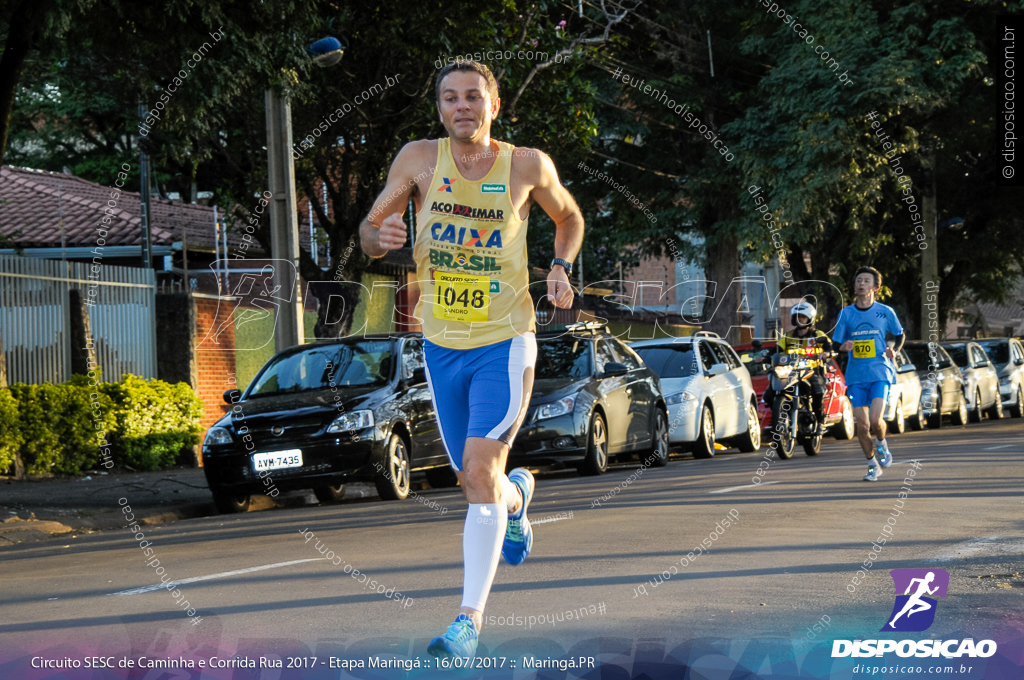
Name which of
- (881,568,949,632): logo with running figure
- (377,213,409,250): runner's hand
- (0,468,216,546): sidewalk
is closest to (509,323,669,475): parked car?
(0,468,216,546): sidewalk

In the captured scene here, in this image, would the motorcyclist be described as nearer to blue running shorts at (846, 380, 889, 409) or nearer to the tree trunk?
blue running shorts at (846, 380, 889, 409)

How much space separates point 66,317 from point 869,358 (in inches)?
408

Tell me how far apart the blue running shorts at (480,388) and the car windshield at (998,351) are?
1098 inches

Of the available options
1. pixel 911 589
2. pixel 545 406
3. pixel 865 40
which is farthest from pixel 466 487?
pixel 865 40

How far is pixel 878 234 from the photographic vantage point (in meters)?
30.9

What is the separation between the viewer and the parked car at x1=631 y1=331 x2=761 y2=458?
18.5 m

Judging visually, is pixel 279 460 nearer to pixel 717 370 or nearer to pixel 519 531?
pixel 519 531

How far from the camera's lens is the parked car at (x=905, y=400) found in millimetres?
23328

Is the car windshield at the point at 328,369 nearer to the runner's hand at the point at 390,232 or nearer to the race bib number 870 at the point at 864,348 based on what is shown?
the race bib number 870 at the point at 864,348

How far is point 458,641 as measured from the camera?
15.6ft

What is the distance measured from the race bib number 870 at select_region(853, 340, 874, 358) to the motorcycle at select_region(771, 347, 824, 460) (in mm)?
3380

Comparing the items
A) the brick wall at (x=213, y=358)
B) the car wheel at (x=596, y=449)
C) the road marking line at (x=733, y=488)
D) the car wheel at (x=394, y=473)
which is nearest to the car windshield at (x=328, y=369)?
the car wheel at (x=394, y=473)

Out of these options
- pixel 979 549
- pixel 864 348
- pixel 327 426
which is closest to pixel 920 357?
pixel 864 348

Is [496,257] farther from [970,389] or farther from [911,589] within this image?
[970,389]
